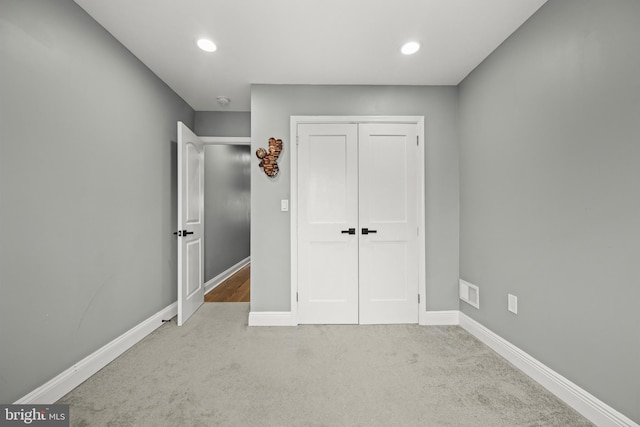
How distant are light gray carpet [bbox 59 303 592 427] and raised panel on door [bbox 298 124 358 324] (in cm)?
32

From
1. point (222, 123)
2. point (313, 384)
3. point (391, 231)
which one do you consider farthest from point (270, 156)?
point (313, 384)

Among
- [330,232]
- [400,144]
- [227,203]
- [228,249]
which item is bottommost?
[228,249]

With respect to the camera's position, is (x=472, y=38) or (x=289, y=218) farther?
(x=289, y=218)

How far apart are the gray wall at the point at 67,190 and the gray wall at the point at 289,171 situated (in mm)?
1032

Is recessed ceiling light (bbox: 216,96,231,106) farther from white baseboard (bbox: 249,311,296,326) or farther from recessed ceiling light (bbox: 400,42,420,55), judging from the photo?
white baseboard (bbox: 249,311,296,326)

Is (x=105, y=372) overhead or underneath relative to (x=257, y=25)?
underneath

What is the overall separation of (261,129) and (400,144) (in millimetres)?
1445

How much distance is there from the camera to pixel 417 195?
2748mm

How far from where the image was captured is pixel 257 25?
1918 mm

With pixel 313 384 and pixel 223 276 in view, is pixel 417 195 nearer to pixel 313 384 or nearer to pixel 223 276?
pixel 313 384

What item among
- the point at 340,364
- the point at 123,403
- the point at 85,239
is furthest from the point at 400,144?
the point at 123,403

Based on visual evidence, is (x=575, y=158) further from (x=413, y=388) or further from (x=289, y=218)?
(x=289, y=218)

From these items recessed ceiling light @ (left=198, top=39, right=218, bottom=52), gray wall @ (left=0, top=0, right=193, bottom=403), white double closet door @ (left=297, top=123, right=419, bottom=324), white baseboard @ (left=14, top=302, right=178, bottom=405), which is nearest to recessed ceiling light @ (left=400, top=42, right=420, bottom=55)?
white double closet door @ (left=297, top=123, right=419, bottom=324)

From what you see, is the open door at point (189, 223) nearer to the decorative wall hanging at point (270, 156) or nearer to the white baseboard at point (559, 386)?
the decorative wall hanging at point (270, 156)
